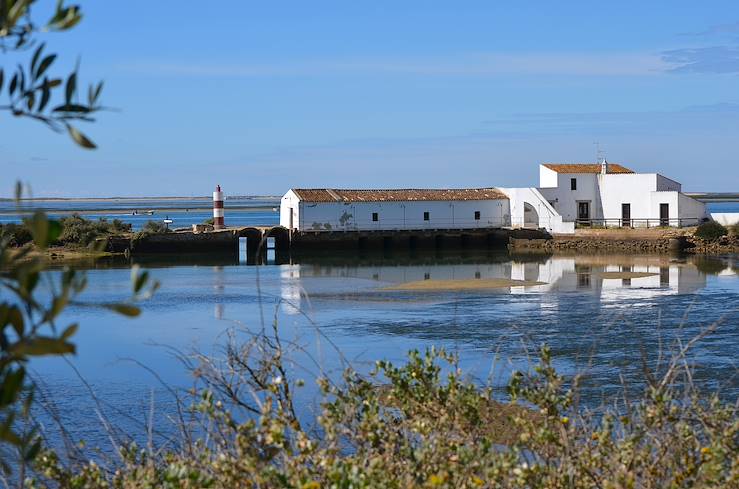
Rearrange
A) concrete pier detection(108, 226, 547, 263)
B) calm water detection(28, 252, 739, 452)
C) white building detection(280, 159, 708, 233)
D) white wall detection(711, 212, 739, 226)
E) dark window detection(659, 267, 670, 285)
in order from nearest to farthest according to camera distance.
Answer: calm water detection(28, 252, 739, 452)
dark window detection(659, 267, 670, 285)
concrete pier detection(108, 226, 547, 263)
white wall detection(711, 212, 739, 226)
white building detection(280, 159, 708, 233)

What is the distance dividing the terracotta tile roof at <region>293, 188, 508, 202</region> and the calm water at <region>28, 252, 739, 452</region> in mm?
7790

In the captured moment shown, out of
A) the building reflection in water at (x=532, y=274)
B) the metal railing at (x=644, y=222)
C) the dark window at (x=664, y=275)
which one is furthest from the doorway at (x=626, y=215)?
the dark window at (x=664, y=275)

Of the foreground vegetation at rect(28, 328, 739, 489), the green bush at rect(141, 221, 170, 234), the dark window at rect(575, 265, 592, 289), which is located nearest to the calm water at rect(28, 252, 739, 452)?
the dark window at rect(575, 265, 592, 289)

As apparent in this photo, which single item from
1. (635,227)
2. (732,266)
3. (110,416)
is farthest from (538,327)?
(635,227)

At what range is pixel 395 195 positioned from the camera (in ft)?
152

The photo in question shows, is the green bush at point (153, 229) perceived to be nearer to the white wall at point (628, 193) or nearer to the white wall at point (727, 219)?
the white wall at point (628, 193)

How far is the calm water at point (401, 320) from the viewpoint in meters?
13.2

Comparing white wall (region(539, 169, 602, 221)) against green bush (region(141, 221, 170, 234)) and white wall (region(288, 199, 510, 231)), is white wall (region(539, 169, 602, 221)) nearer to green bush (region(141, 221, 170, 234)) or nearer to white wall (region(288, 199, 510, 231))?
white wall (region(288, 199, 510, 231))

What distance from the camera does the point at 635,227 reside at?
44.0 metres

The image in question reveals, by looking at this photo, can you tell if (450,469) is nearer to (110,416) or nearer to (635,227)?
(110,416)

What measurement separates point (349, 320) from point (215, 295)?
258 inches

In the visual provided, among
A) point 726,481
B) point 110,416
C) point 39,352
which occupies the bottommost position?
point 110,416

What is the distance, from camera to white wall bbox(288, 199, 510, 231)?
1751 inches

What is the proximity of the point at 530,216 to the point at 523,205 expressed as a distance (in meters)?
0.61
